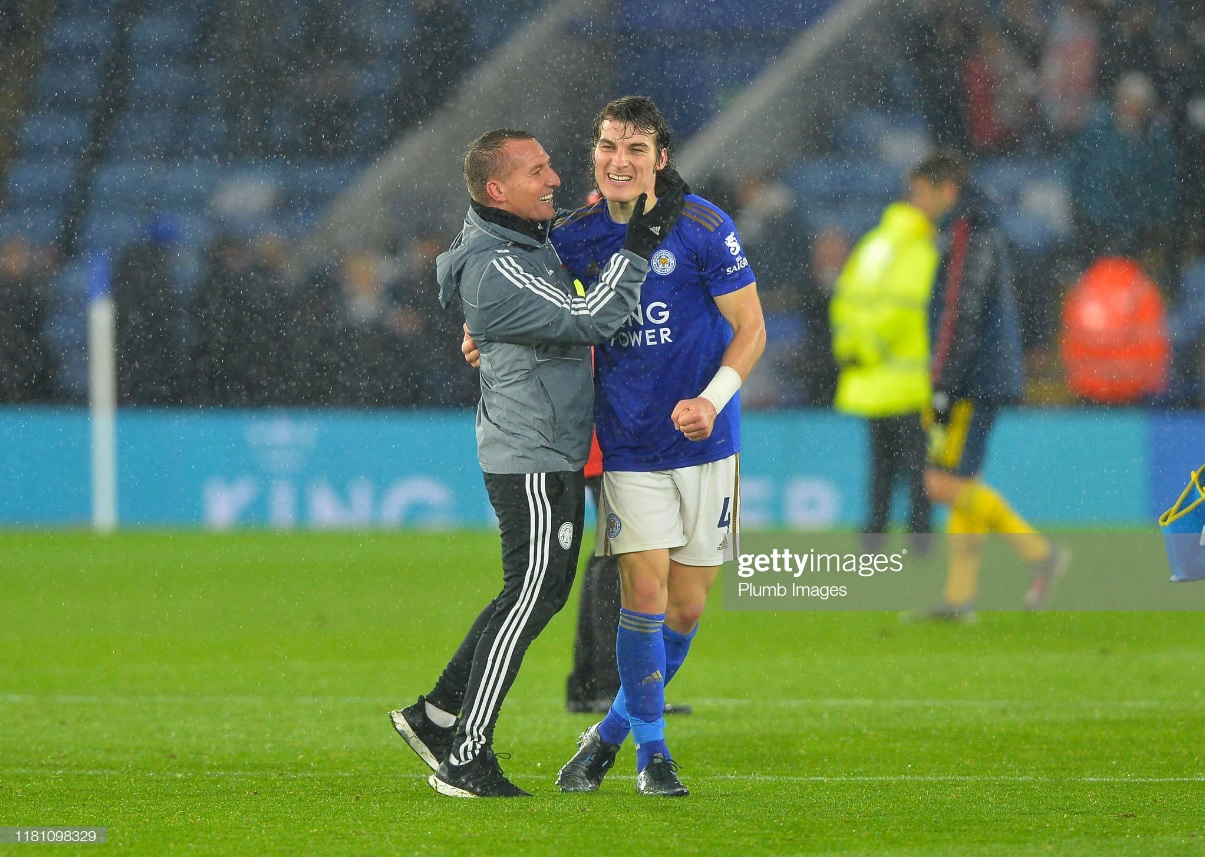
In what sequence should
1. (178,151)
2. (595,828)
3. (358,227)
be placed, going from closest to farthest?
1. (595,828)
2. (358,227)
3. (178,151)

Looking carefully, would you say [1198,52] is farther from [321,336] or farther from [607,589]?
[607,589]

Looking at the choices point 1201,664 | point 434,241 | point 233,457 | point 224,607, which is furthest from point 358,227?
point 1201,664

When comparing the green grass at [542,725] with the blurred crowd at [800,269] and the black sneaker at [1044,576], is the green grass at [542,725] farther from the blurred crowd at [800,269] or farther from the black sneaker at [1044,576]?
the blurred crowd at [800,269]

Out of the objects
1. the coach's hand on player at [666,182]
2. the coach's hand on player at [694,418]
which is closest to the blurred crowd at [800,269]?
the coach's hand on player at [666,182]

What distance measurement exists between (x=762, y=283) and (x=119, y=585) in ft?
16.2

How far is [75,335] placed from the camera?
12.3m

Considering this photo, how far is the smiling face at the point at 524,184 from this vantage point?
4332mm

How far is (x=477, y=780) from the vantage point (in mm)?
4227

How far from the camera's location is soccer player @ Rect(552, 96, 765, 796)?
14.3ft

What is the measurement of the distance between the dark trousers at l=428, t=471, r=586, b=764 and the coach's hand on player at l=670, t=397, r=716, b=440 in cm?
31

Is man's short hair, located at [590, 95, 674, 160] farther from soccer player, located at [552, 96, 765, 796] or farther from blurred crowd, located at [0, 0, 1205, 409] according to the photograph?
blurred crowd, located at [0, 0, 1205, 409]

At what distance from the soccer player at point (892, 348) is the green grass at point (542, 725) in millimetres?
906

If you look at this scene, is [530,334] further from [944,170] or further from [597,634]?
[944,170]

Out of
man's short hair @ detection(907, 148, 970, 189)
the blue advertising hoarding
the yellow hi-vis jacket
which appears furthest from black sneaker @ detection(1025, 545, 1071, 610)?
the blue advertising hoarding
